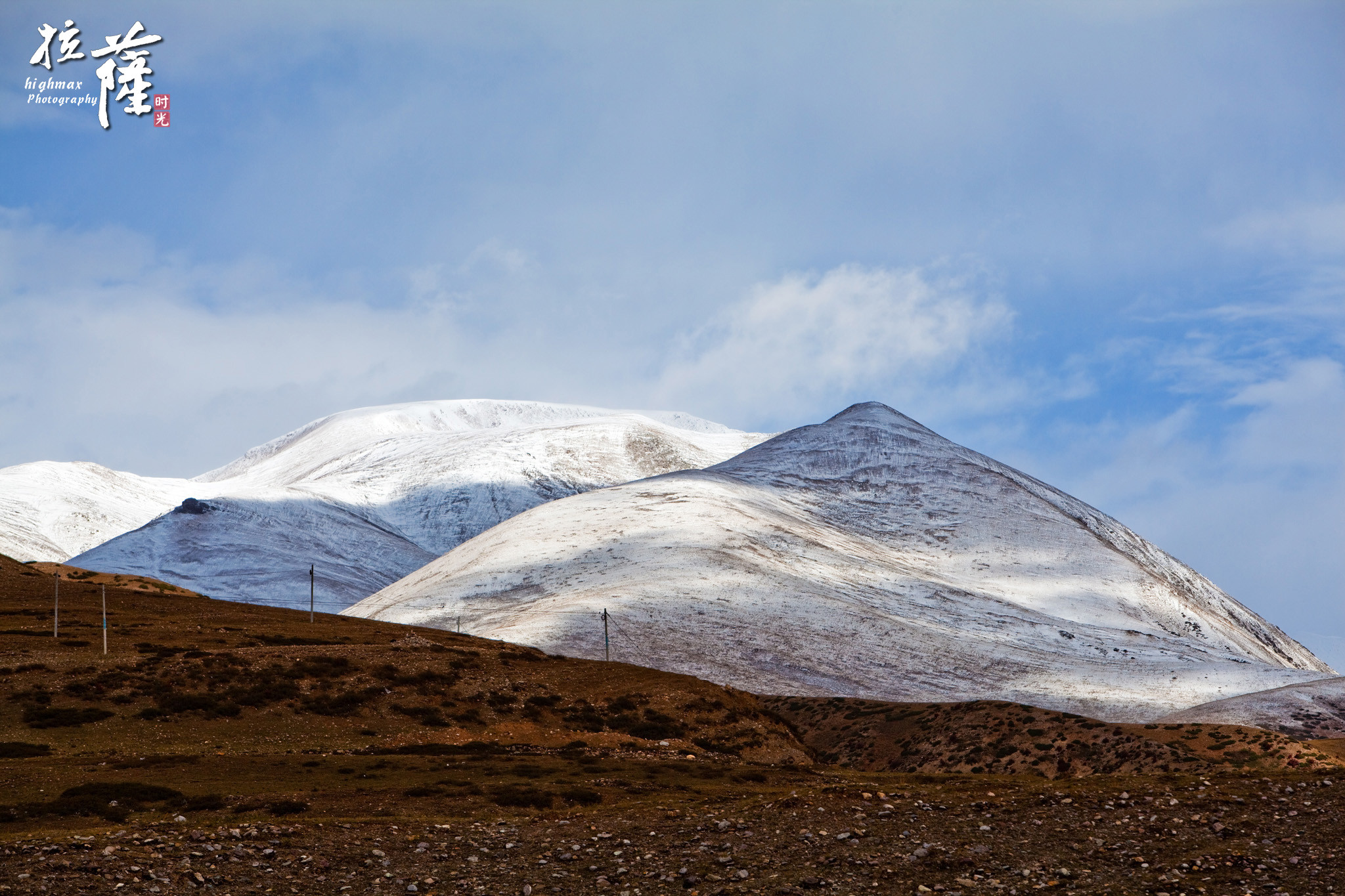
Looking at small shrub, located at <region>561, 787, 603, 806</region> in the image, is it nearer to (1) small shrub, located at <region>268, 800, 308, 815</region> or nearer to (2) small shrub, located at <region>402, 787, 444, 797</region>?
(2) small shrub, located at <region>402, 787, 444, 797</region>

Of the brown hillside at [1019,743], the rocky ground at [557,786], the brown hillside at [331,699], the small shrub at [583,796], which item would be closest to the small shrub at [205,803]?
the rocky ground at [557,786]

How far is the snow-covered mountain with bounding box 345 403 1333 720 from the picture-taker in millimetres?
101125

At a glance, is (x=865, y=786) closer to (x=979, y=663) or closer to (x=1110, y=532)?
(x=979, y=663)

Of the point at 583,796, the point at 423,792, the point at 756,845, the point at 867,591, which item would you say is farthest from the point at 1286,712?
the point at 756,845

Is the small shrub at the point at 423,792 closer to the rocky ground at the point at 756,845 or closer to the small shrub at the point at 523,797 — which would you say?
the rocky ground at the point at 756,845

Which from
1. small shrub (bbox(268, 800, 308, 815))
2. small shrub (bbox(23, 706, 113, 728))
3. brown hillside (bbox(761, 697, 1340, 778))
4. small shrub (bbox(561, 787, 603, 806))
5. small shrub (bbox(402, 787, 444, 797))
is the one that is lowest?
brown hillside (bbox(761, 697, 1340, 778))

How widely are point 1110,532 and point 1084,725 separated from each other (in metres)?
140

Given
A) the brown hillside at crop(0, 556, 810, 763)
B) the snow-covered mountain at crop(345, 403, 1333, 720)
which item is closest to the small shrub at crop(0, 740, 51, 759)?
the brown hillside at crop(0, 556, 810, 763)

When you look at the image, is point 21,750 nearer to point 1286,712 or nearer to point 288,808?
point 288,808

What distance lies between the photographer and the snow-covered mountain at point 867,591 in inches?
3981

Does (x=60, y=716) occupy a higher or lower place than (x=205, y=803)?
higher

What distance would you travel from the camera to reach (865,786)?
31.9m

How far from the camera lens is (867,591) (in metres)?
129

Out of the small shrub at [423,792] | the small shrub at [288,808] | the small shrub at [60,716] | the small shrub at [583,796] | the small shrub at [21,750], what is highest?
the small shrub at [60,716]
